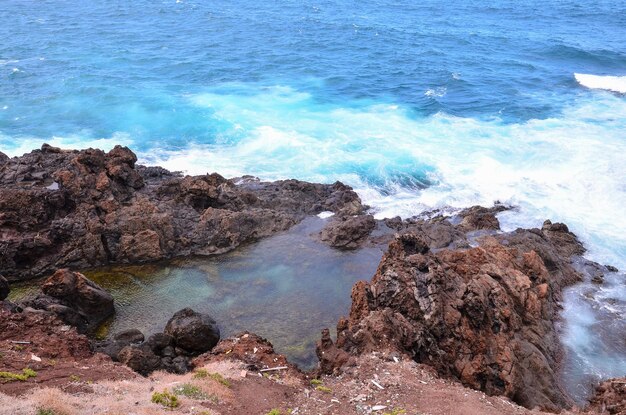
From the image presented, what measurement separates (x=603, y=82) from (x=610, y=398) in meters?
54.2

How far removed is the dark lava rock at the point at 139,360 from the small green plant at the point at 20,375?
4.12 metres

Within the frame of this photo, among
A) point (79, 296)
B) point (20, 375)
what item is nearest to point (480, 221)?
point (79, 296)

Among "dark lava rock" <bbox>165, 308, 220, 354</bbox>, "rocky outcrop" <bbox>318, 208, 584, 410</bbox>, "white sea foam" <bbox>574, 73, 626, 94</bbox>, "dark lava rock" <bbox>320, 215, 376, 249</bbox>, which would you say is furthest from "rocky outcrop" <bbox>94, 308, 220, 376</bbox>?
"white sea foam" <bbox>574, 73, 626, 94</bbox>

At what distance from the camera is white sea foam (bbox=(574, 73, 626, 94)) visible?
6500cm

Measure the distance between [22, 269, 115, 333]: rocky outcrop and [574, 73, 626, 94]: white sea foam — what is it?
198 feet

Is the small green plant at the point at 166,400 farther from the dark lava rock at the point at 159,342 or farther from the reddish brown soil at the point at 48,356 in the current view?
the dark lava rock at the point at 159,342

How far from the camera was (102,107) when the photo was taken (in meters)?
60.1

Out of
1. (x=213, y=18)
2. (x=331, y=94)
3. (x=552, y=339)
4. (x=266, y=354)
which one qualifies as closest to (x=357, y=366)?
(x=266, y=354)

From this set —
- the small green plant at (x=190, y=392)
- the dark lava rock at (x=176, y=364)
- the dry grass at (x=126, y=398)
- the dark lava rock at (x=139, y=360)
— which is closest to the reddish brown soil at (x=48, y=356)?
the dark lava rock at (x=139, y=360)

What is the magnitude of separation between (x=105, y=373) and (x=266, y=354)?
21.0ft

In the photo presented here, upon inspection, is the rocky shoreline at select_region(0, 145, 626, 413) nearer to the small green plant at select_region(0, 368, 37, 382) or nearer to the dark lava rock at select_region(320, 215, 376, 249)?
the dark lava rock at select_region(320, 215, 376, 249)

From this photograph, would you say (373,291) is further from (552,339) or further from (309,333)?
(552,339)

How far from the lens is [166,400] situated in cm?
1812

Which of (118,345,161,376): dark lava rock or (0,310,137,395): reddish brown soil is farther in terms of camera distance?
(118,345,161,376): dark lava rock
